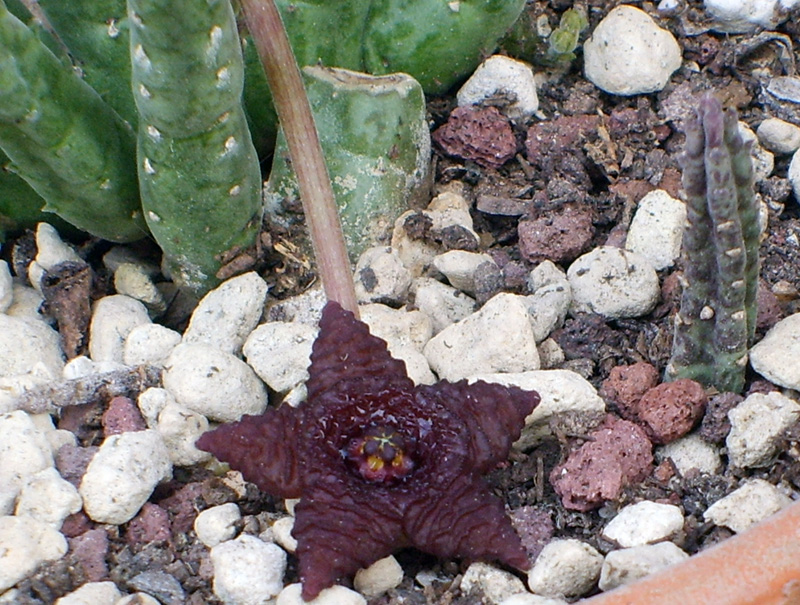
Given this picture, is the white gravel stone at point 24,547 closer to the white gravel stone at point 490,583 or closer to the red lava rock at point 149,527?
the red lava rock at point 149,527

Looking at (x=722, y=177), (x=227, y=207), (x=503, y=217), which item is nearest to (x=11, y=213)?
(x=227, y=207)

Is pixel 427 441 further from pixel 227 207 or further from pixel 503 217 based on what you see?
pixel 503 217

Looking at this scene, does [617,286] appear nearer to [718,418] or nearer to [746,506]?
[718,418]

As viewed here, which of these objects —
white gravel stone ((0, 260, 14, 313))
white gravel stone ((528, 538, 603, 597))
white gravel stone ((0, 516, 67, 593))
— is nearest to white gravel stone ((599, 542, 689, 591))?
white gravel stone ((528, 538, 603, 597))

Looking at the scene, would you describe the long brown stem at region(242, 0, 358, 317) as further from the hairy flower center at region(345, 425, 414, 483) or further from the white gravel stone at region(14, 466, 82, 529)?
the white gravel stone at region(14, 466, 82, 529)

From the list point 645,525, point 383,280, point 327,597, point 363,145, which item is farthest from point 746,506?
point 363,145
